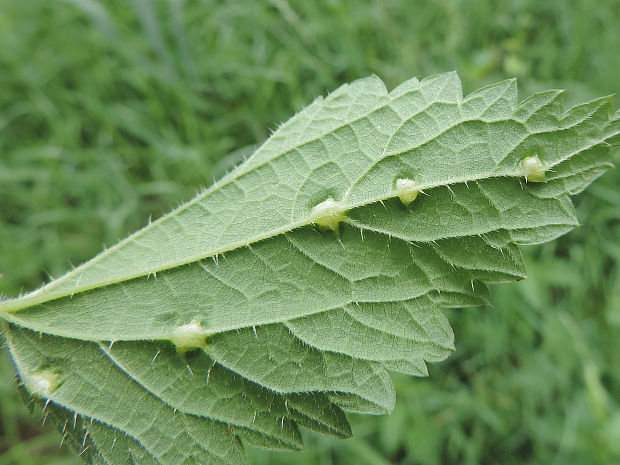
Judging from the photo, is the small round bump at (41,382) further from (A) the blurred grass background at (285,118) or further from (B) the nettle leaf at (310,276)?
(A) the blurred grass background at (285,118)

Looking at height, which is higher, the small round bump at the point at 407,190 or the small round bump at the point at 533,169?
the small round bump at the point at 407,190

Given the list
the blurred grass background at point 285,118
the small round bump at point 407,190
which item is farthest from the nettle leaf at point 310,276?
the blurred grass background at point 285,118

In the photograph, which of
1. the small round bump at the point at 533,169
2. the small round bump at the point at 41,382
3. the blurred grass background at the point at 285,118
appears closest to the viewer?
the small round bump at the point at 533,169

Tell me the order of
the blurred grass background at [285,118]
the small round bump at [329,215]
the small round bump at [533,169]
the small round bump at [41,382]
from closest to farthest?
the small round bump at [533,169], the small round bump at [329,215], the small round bump at [41,382], the blurred grass background at [285,118]

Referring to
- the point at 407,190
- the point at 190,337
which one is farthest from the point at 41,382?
the point at 407,190

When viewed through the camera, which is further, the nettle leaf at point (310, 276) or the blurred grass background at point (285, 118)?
the blurred grass background at point (285, 118)

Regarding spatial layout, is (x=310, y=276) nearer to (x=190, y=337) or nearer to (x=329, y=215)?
(x=329, y=215)

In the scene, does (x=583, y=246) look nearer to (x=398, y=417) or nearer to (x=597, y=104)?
(x=398, y=417)
